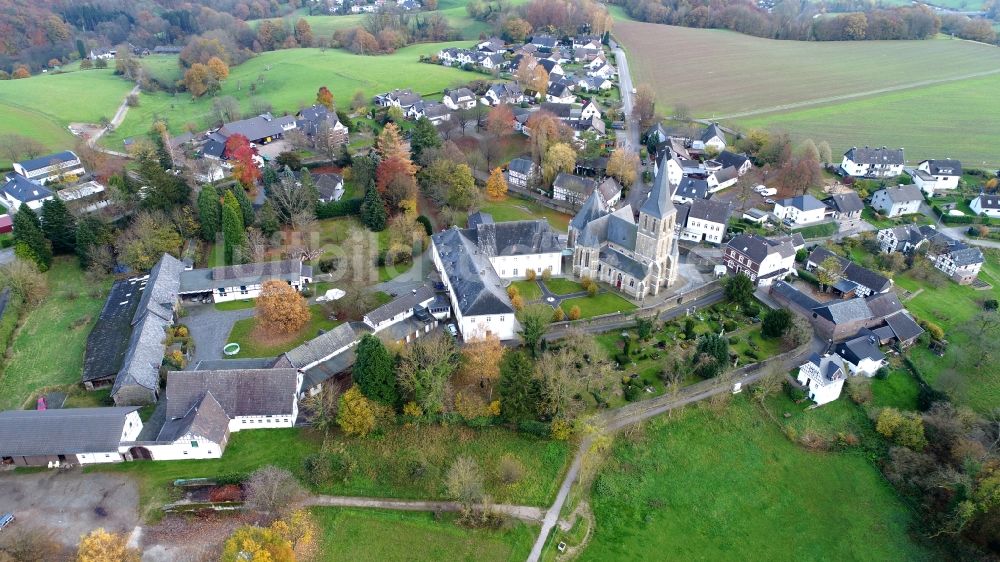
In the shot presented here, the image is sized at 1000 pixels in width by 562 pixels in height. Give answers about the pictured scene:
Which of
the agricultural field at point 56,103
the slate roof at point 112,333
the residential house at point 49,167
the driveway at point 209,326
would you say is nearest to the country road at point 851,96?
the driveway at point 209,326

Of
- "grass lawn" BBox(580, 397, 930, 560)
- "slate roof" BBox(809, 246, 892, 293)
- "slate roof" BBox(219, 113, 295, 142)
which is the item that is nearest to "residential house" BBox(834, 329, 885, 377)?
"grass lawn" BBox(580, 397, 930, 560)

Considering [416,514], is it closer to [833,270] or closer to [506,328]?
[506,328]

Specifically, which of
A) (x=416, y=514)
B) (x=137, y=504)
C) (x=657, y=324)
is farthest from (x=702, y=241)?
(x=137, y=504)

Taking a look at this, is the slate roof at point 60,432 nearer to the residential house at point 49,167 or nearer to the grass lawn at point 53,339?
the grass lawn at point 53,339

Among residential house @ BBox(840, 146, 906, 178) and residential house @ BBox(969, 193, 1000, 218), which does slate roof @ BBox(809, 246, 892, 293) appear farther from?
residential house @ BBox(840, 146, 906, 178)

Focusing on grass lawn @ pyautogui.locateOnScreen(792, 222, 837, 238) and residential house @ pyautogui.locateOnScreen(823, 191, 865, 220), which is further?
residential house @ pyautogui.locateOnScreen(823, 191, 865, 220)

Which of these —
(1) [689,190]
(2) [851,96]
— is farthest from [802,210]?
(2) [851,96]
